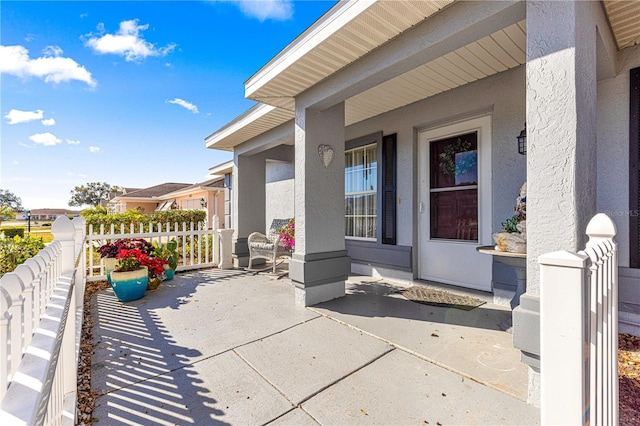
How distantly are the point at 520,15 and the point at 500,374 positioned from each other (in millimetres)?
2518

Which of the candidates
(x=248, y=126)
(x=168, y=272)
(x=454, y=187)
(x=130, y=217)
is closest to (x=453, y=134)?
(x=454, y=187)

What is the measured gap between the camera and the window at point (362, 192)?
503 centimetres

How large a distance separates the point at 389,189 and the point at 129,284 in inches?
160

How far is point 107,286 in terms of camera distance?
4.59 m

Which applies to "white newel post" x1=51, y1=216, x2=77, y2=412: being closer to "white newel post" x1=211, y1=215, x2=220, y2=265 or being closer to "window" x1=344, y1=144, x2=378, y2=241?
"white newel post" x1=211, y1=215, x2=220, y2=265

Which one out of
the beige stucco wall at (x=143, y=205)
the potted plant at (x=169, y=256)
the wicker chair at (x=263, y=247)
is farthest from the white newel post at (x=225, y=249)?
the beige stucco wall at (x=143, y=205)

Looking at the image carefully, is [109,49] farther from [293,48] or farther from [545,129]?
[545,129]

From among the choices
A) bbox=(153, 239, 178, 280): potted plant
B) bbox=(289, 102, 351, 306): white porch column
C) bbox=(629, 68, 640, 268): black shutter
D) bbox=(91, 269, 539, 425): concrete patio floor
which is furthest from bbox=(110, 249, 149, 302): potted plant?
bbox=(629, 68, 640, 268): black shutter

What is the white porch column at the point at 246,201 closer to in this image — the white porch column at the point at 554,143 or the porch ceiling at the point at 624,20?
the white porch column at the point at 554,143

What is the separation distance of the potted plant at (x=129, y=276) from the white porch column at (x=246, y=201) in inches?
85.4

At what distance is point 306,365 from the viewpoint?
2213 millimetres

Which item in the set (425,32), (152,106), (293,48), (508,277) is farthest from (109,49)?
(508,277)

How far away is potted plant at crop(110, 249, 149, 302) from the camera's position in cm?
375

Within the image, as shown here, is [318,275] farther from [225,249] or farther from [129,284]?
[225,249]
